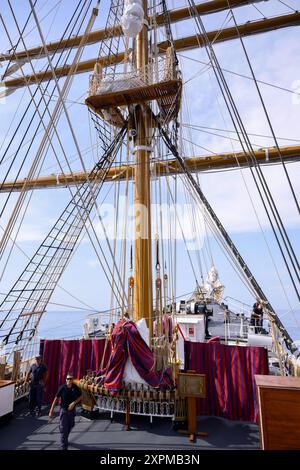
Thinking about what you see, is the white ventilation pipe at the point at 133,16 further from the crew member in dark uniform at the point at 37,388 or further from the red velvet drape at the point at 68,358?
the crew member in dark uniform at the point at 37,388

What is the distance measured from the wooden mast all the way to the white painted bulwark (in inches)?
98.2

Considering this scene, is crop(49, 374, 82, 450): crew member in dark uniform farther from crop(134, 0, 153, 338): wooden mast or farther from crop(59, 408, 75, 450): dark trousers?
crop(134, 0, 153, 338): wooden mast

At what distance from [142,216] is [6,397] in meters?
4.12

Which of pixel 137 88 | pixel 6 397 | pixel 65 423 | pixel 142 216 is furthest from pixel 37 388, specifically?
pixel 137 88

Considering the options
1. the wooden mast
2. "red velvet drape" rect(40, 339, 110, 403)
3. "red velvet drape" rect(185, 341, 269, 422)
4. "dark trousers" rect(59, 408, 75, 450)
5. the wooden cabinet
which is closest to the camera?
the wooden cabinet

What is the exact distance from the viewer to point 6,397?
487 cm

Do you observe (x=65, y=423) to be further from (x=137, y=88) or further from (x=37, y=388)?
(x=137, y=88)

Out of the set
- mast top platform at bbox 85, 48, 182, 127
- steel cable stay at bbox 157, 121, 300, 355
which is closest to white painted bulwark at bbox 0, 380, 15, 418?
steel cable stay at bbox 157, 121, 300, 355

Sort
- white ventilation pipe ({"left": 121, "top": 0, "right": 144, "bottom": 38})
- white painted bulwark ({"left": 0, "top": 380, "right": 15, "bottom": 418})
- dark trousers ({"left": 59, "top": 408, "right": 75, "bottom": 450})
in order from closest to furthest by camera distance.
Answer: dark trousers ({"left": 59, "top": 408, "right": 75, "bottom": 450})
white painted bulwark ({"left": 0, "top": 380, "right": 15, "bottom": 418})
white ventilation pipe ({"left": 121, "top": 0, "right": 144, "bottom": 38})

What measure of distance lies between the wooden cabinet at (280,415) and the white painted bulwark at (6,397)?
13.6ft

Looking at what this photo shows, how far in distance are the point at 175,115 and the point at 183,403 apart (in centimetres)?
670

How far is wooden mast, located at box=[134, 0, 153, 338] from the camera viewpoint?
583 cm

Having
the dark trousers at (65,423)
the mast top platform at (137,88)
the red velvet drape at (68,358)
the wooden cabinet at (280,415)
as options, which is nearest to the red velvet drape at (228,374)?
the red velvet drape at (68,358)

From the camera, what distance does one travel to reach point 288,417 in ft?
8.58
